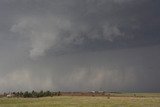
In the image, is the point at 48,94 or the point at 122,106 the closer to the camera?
the point at 122,106

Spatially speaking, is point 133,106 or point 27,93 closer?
point 133,106

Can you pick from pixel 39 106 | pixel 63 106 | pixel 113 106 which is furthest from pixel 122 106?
pixel 39 106

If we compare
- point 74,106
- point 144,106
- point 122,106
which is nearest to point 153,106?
point 144,106

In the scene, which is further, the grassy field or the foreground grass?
the grassy field

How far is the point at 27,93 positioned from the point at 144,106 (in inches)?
4409

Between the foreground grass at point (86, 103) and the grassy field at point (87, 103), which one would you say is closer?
the foreground grass at point (86, 103)

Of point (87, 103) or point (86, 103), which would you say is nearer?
point (87, 103)

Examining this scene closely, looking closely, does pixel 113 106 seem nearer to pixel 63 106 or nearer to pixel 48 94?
pixel 63 106

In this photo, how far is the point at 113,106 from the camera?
79.6 meters

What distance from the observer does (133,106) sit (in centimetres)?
7962

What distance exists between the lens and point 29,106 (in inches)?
3265

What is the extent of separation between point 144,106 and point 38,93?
107 meters

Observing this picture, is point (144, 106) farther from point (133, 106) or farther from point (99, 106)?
point (99, 106)

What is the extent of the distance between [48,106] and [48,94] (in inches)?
4017
